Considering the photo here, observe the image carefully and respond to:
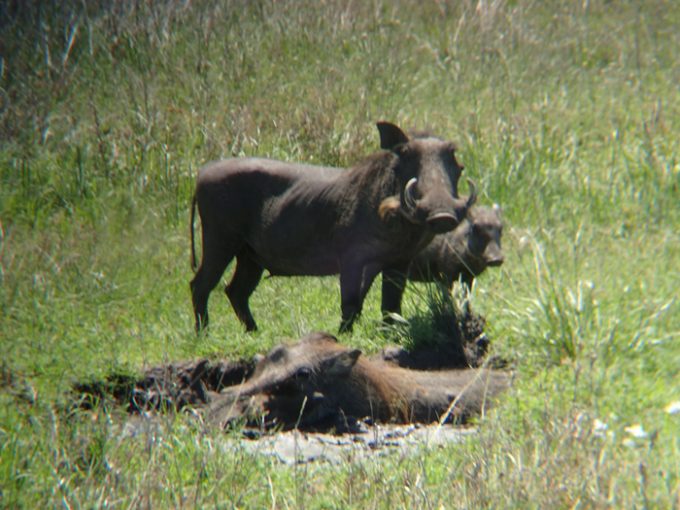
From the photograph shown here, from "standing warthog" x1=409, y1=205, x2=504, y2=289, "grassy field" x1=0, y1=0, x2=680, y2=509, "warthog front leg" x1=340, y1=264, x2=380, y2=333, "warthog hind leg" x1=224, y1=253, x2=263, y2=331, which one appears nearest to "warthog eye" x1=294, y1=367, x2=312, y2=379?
"grassy field" x1=0, y1=0, x2=680, y2=509

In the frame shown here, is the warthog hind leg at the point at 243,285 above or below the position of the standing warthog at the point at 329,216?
below

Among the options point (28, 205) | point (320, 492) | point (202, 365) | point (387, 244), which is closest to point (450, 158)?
point (387, 244)

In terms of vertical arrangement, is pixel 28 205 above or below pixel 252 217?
below

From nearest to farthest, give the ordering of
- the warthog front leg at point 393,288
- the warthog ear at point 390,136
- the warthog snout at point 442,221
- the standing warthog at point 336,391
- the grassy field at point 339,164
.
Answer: the grassy field at point 339,164, the standing warthog at point 336,391, the warthog snout at point 442,221, the warthog ear at point 390,136, the warthog front leg at point 393,288

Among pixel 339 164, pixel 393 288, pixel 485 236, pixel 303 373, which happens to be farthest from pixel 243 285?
pixel 339 164

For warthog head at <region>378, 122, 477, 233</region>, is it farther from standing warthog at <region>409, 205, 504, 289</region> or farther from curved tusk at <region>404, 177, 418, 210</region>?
standing warthog at <region>409, 205, 504, 289</region>

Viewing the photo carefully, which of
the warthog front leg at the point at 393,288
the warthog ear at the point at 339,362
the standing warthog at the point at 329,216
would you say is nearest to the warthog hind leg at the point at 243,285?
the standing warthog at the point at 329,216

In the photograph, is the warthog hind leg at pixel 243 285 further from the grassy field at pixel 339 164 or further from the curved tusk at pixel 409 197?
the curved tusk at pixel 409 197

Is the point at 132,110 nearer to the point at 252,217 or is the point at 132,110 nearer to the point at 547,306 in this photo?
the point at 252,217

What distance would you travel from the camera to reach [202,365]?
6.34 m

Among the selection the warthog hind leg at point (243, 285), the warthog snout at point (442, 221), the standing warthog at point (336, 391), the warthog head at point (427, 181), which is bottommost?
the warthog hind leg at point (243, 285)

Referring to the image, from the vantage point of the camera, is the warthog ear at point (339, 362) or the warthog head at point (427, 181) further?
the warthog head at point (427, 181)

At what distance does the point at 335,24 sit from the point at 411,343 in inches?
290

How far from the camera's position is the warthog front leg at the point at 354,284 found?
6520mm
